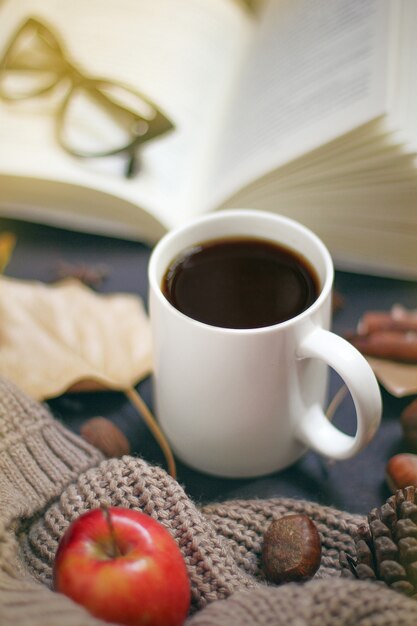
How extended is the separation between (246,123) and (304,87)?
0.09 m

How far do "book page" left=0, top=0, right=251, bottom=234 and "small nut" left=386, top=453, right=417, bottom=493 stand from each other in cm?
39

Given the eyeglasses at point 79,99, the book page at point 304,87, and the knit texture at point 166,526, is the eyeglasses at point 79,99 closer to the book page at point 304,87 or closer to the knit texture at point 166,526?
the book page at point 304,87

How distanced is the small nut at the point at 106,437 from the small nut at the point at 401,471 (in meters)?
0.25

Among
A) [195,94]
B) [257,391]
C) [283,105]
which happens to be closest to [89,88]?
[195,94]

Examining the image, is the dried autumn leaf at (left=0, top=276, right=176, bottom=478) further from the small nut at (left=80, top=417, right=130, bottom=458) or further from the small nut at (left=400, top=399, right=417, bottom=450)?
the small nut at (left=400, top=399, right=417, bottom=450)

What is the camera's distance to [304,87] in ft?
2.73

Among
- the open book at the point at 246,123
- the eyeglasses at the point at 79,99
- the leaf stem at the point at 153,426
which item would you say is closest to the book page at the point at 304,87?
the open book at the point at 246,123

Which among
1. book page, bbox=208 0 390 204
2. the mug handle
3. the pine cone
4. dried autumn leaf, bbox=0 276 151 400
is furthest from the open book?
the pine cone

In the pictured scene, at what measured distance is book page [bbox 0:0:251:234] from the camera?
890 mm

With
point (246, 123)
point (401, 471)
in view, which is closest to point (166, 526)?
point (401, 471)

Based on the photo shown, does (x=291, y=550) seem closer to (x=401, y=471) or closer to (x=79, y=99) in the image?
(x=401, y=471)

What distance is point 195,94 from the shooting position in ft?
3.26

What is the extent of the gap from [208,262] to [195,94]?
41 cm

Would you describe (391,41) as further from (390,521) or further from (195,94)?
(390,521)
